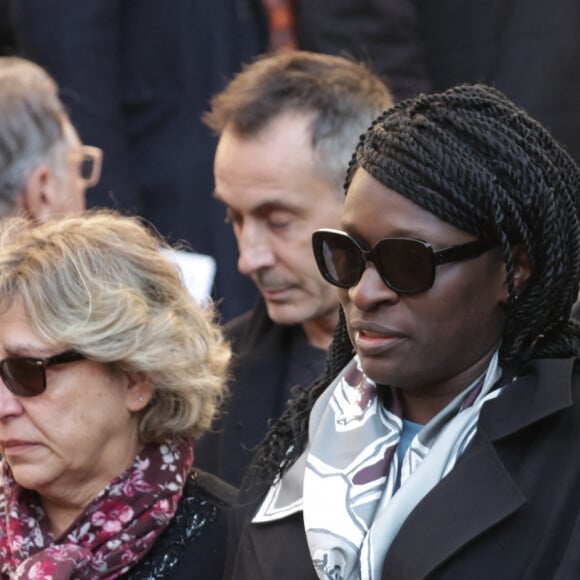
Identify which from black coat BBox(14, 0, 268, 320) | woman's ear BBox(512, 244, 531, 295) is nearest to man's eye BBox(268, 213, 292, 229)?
black coat BBox(14, 0, 268, 320)

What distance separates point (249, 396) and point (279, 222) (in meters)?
0.47

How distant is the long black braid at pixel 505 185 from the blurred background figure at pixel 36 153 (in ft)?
6.53

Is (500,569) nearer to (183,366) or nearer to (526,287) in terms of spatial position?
(526,287)

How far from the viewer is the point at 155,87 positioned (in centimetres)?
531

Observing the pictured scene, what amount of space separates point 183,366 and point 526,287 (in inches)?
40.2

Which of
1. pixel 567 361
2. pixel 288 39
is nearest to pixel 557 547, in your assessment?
pixel 567 361

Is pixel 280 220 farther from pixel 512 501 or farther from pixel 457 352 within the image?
pixel 512 501

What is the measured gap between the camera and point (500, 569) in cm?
242

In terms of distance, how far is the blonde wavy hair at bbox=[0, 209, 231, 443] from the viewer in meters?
3.19

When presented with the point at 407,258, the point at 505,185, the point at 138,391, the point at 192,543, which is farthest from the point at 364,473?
the point at 138,391

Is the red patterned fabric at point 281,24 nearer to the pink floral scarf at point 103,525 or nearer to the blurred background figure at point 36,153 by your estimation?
the blurred background figure at point 36,153

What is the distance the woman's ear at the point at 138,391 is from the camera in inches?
130

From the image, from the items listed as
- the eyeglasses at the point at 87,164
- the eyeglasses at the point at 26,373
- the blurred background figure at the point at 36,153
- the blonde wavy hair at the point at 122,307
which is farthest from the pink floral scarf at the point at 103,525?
the eyeglasses at the point at 87,164

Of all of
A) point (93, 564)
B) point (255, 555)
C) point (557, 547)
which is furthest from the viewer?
point (93, 564)
